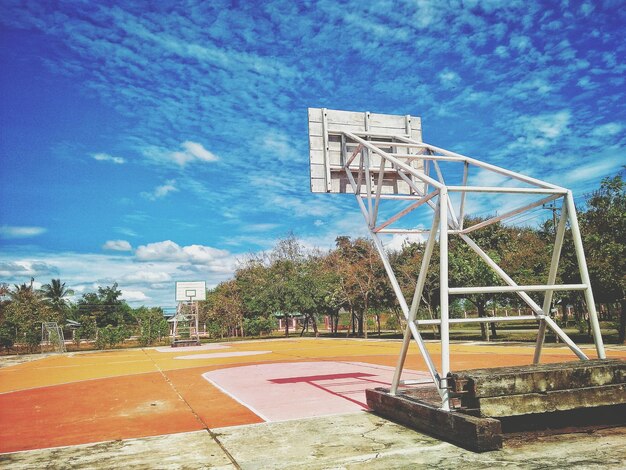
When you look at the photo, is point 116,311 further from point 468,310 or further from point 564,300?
point 564,300

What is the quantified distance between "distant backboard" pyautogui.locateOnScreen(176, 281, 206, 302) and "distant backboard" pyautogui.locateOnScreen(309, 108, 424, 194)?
31874mm

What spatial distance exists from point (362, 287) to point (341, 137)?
2519 cm

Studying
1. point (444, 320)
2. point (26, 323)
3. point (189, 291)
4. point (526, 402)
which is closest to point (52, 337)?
point (26, 323)

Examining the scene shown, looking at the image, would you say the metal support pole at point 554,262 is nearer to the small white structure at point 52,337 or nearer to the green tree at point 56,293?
the small white structure at point 52,337

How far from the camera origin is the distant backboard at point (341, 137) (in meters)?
8.73

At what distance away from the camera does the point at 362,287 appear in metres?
33.4

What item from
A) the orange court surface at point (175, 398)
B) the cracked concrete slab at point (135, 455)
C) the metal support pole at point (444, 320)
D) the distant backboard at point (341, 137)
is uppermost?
the distant backboard at point (341, 137)

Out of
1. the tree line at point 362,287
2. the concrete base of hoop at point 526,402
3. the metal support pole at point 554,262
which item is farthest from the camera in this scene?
the tree line at point 362,287

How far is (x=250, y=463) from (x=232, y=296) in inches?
1627

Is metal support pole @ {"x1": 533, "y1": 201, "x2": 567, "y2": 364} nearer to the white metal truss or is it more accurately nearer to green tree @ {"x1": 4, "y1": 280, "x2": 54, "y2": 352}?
the white metal truss

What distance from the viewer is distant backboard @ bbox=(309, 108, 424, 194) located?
28.7ft

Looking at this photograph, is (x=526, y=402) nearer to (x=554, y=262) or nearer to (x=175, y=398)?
(x=554, y=262)

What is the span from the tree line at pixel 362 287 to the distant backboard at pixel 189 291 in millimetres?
3486

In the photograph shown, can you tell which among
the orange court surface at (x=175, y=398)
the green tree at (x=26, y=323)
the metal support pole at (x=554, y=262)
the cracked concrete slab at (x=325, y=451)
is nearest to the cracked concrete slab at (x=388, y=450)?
the cracked concrete slab at (x=325, y=451)
